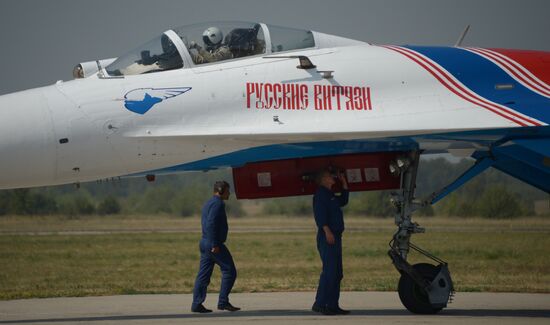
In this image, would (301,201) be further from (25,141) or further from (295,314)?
(25,141)

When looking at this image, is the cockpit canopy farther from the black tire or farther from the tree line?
the tree line

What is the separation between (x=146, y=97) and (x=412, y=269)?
12.4 feet

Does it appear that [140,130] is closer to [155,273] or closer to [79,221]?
[155,273]

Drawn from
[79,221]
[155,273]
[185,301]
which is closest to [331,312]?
[185,301]

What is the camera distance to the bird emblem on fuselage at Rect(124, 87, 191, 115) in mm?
9789

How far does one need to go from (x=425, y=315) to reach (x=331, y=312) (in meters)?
1.12

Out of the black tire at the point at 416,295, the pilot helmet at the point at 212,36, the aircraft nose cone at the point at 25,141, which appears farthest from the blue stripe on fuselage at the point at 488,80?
the aircraft nose cone at the point at 25,141

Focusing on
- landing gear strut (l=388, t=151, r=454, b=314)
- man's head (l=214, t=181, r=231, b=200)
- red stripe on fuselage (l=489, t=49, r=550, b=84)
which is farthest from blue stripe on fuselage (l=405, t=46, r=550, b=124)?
man's head (l=214, t=181, r=231, b=200)

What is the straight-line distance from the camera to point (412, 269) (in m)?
10.7

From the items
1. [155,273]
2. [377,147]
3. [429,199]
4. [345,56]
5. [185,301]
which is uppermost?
[345,56]

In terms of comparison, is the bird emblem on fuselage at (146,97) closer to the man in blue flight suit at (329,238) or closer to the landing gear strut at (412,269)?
the man in blue flight suit at (329,238)

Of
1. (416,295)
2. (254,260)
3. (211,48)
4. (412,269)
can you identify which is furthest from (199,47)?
(254,260)

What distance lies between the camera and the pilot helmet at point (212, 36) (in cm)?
1030

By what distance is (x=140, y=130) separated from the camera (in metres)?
9.80
